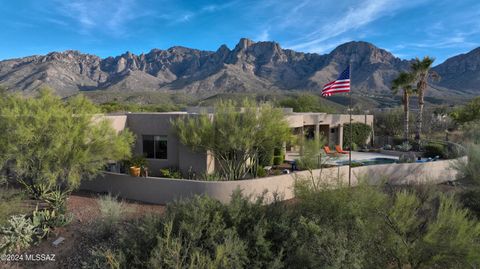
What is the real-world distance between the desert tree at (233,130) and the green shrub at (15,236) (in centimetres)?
708

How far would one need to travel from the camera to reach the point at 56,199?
1218cm

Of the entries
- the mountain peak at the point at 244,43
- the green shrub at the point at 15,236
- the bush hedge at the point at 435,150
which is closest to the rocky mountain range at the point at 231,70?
the mountain peak at the point at 244,43

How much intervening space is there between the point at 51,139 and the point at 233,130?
296 inches

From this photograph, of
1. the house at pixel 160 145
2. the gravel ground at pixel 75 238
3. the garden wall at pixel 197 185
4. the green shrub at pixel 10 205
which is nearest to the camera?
the gravel ground at pixel 75 238

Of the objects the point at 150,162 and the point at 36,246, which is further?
the point at 150,162

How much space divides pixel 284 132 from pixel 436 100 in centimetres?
8222

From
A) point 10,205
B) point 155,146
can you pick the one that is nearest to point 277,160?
point 155,146

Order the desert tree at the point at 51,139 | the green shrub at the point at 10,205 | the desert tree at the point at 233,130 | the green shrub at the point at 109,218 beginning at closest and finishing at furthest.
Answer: the green shrub at the point at 10,205
the green shrub at the point at 109,218
the desert tree at the point at 51,139
the desert tree at the point at 233,130

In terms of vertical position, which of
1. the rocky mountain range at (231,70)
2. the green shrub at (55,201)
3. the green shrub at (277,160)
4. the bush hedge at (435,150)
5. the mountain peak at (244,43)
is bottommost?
the green shrub at (55,201)

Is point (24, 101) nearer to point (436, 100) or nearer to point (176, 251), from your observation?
point (176, 251)

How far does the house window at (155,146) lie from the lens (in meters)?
16.8

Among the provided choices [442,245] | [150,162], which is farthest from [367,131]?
[442,245]

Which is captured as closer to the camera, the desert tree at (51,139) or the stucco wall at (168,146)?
the desert tree at (51,139)

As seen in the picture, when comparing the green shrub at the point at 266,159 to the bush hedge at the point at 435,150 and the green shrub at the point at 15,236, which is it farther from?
the bush hedge at the point at 435,150
